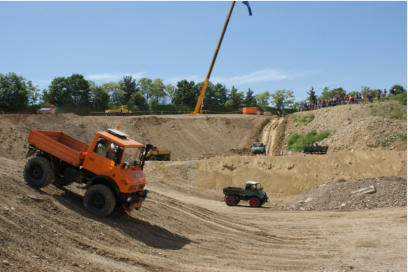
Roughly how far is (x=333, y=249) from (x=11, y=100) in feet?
170

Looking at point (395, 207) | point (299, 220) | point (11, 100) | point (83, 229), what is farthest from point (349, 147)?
point (11, 100)

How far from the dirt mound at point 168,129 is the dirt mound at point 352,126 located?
695cm

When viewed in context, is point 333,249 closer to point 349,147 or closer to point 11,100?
point 349,147

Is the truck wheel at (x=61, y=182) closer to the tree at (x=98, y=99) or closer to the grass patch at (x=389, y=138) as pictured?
the grass patch at (x=389, y=138)

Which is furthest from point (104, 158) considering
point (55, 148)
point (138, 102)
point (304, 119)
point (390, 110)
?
point (138, 102)

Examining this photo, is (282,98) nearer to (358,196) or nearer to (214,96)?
(214,96)

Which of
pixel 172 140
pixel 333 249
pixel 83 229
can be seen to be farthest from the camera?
pixel 172 140

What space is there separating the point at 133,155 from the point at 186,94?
67513 mm

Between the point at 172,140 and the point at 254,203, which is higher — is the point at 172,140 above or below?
above

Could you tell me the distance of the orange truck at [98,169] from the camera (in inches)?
424

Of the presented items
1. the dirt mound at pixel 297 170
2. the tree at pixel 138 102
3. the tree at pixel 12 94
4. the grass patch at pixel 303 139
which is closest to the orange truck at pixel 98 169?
the dirt mound at pixel 297 170

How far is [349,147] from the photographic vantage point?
3669cm

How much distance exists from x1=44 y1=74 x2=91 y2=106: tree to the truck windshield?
2260 inches

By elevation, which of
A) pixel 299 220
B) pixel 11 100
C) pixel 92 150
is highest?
pixel 11 100
